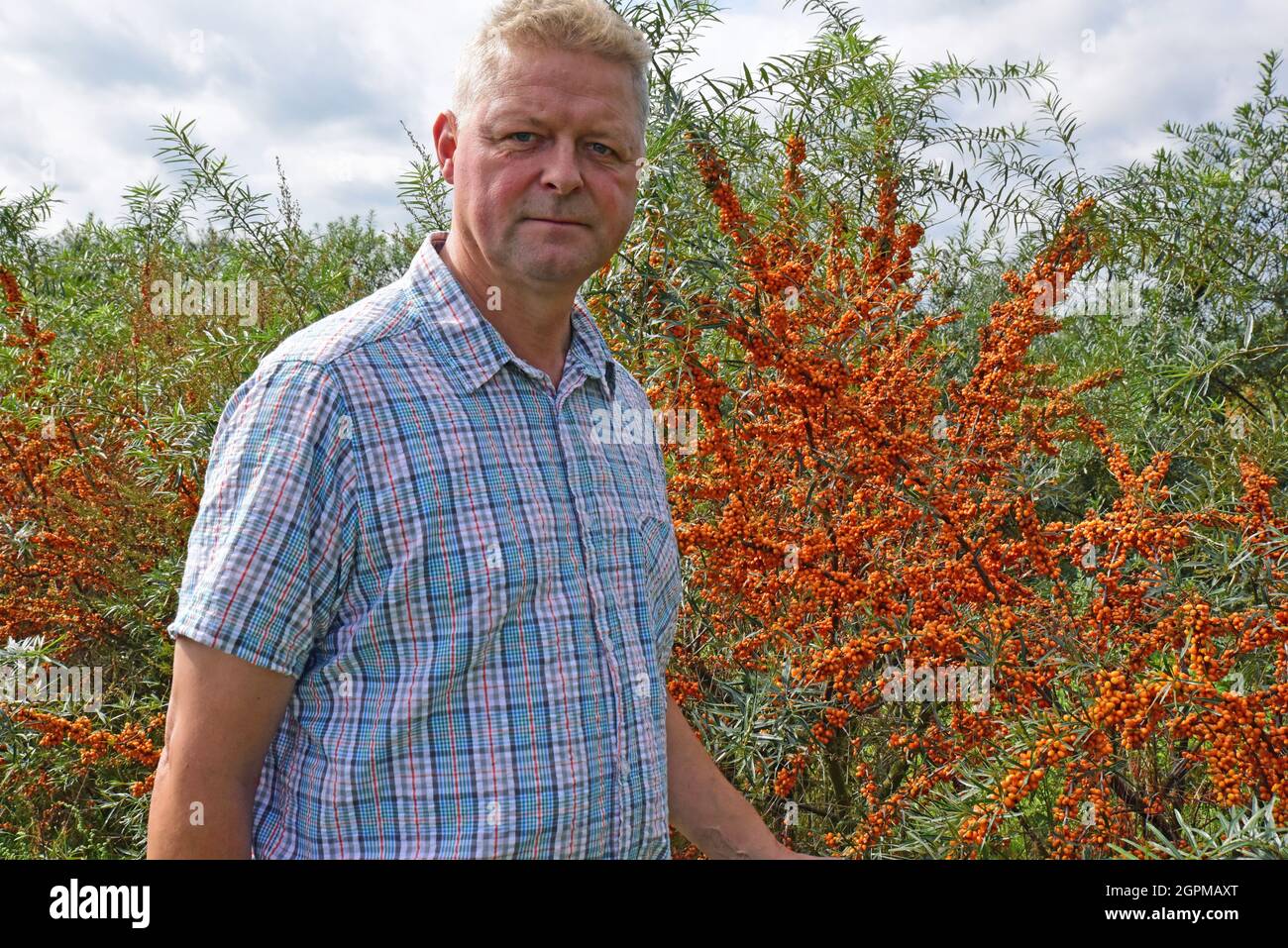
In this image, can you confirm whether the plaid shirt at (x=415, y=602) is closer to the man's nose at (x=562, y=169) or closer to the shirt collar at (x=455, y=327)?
the shirt collar at (x=455, y=327)

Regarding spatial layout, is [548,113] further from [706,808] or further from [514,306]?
[706,808]

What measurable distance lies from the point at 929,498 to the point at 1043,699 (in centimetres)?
50

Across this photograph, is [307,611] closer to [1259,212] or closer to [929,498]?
[929,498]

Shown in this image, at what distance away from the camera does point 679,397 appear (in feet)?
8.05

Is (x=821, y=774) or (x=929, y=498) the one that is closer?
(x=929, y=498)

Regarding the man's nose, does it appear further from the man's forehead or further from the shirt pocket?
the shirt pocket

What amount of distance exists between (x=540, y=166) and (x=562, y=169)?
0.11 feet

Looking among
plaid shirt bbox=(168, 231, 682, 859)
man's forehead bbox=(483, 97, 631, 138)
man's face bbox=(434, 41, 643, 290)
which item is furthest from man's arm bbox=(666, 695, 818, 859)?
man's forehead bbox=(483, 97, 631, 138)

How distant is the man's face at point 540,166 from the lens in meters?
1.32

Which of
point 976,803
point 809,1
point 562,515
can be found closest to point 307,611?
point 562,515

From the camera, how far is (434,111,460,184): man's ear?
1425 mm

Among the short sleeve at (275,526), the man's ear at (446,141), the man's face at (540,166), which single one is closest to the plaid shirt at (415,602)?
the short sleeve at (275,526)

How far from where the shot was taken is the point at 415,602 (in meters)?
1.16

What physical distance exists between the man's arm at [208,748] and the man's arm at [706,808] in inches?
25.3
